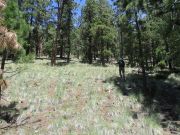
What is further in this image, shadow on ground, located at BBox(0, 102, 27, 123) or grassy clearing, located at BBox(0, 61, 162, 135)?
shadow on ground, located at BBox(0, 102, 27, 123)

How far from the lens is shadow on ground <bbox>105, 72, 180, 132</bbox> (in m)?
22.3

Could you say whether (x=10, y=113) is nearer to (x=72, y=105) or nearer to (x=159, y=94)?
(x=72, y=105)

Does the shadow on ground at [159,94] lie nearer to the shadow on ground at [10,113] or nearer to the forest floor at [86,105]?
the forest floor at [86,105]

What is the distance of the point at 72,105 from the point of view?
2327 centimetres

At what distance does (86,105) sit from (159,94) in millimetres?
6644

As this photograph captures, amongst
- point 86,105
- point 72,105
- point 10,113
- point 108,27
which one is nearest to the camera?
point 10,113

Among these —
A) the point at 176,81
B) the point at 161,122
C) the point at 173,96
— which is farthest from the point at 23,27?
the point at 176,81

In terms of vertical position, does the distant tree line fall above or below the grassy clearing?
above

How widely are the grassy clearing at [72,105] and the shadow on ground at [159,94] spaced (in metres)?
0.78

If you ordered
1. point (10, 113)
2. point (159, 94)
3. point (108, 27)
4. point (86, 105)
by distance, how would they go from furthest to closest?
point (108, 27), point (159, 94), point (86, 105), point (10, 113)

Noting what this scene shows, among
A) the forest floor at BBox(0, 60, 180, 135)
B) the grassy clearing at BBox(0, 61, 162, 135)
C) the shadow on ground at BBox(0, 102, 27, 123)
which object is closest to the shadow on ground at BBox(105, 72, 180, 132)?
the forest floor at BBox(0, 60, 180, 135)

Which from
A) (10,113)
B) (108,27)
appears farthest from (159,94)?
(108,27)

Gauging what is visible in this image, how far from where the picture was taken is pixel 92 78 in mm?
29125

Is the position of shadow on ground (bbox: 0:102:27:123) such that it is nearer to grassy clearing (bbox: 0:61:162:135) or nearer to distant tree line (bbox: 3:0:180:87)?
grassy clearing (bbox: 0:61:162:135)
